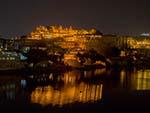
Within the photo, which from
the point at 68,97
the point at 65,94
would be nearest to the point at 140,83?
the point at 65,94

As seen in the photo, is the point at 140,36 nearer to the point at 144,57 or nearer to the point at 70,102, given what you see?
the point at 144,57

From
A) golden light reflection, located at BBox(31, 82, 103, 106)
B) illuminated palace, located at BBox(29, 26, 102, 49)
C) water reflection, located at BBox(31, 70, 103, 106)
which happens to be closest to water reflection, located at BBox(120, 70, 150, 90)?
water reflection, located at BBox(31, 70, 103, 106)

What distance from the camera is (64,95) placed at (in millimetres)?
16625

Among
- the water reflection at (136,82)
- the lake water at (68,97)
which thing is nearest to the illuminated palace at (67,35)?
the water reflection at (136,82)

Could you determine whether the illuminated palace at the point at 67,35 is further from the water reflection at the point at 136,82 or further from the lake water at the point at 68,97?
the lake water at the point at 68,97

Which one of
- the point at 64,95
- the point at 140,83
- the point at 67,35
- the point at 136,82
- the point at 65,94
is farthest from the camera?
the point at 67,35

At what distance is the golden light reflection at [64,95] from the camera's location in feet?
48.8

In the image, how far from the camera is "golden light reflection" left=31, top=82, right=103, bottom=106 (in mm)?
14867

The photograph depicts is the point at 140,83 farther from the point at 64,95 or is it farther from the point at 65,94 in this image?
the point at 64,95

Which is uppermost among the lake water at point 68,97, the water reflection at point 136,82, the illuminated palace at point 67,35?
the illuminated palace at point 67,35

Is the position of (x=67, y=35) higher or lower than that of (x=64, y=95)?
higher

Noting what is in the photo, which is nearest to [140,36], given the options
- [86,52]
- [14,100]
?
[86,52]

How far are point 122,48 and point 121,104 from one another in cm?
3587

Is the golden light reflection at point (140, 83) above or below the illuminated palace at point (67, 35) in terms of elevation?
below
